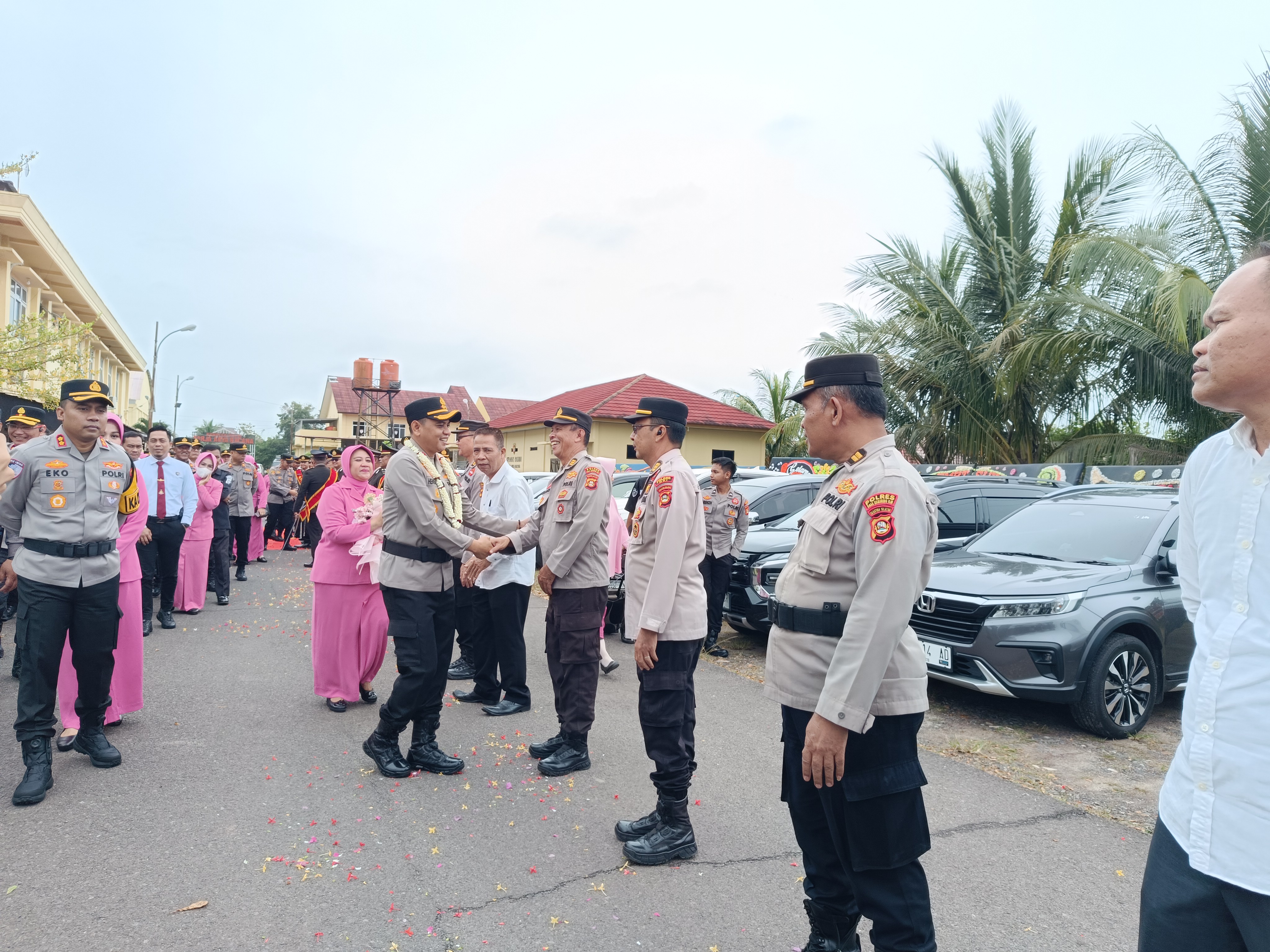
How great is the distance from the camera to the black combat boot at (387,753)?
15.1 ft

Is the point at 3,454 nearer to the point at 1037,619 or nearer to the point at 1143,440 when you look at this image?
the point at 1037,619

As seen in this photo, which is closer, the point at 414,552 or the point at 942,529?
the point at 414,552

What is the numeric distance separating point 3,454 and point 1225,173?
17537 mm

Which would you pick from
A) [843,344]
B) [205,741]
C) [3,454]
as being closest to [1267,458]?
[3,454]

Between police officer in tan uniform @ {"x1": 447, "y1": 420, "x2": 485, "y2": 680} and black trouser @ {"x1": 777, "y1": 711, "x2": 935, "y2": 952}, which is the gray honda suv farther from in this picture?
police officer in tan uniform @ {"x1": 447, "y1": 420, "x2": 485, "y2": 680}

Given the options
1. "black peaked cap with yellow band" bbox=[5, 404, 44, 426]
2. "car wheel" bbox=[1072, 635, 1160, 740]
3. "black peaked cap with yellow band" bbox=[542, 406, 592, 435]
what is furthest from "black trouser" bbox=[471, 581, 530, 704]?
"car wheel" bbox=[1072, 635, 1160, 740]

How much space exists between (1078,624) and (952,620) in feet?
2.65

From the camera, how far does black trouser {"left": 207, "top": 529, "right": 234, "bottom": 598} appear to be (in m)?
10.5

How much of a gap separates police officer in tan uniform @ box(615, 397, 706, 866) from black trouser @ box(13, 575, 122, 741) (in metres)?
2.94

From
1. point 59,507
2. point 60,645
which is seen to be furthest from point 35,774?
point 59,507

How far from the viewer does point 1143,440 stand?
16.0 m

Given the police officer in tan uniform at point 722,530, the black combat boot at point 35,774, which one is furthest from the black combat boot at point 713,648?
the black combat boot at point 35,774

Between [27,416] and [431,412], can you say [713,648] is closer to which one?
[431,412]

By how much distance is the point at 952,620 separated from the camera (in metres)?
5.96
